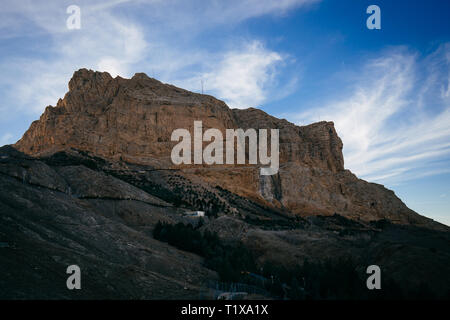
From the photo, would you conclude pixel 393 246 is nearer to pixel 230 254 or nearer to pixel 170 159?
pixel 230 254

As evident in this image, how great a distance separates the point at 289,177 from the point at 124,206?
69.7 m

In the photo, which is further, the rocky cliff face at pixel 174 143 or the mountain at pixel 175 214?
the rocky cliff face at pixel 174 143

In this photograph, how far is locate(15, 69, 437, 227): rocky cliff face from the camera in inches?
3745

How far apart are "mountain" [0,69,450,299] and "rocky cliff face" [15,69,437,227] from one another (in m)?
0.40

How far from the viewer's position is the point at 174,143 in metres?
107

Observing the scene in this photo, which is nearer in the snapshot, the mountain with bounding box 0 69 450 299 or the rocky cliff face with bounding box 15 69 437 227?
the mountain with bounding box 0 69 450 299

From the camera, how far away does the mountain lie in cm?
1962

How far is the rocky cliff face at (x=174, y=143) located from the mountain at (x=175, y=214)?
15.6 inches

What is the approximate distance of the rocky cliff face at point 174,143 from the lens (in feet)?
312

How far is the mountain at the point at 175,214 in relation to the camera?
64.4 ft

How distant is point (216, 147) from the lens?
357ft

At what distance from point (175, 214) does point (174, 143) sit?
56.7 meters
